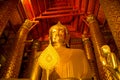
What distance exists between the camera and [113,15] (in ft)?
11.2

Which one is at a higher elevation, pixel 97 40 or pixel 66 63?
pixel 97 40

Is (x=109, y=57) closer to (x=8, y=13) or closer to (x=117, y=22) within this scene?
(x=117, y=22)

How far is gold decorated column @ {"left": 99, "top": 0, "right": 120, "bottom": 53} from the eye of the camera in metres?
3.15

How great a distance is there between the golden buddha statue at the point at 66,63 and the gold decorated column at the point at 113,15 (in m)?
0.61

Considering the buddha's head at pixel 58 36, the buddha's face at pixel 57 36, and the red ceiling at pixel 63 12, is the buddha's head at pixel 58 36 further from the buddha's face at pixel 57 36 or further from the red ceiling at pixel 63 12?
the red ceiling at pixel 63 12

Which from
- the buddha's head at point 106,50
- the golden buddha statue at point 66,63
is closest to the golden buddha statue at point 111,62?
the buddha's head at point 106,50

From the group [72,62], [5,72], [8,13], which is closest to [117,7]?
[72,62]

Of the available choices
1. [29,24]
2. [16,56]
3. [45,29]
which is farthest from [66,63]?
[45,29]

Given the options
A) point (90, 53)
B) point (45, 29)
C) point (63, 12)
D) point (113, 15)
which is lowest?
point (90, 53)

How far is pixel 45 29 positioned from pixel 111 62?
340cm

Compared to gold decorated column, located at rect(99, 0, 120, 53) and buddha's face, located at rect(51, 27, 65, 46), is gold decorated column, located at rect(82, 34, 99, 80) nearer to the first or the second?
buddha's face, located at rect(51, 27, 65, 46)

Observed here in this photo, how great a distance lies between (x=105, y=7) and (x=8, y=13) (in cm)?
175

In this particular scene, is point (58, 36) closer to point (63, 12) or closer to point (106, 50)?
point (106, 50)

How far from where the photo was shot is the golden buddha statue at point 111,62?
2.22 meters
